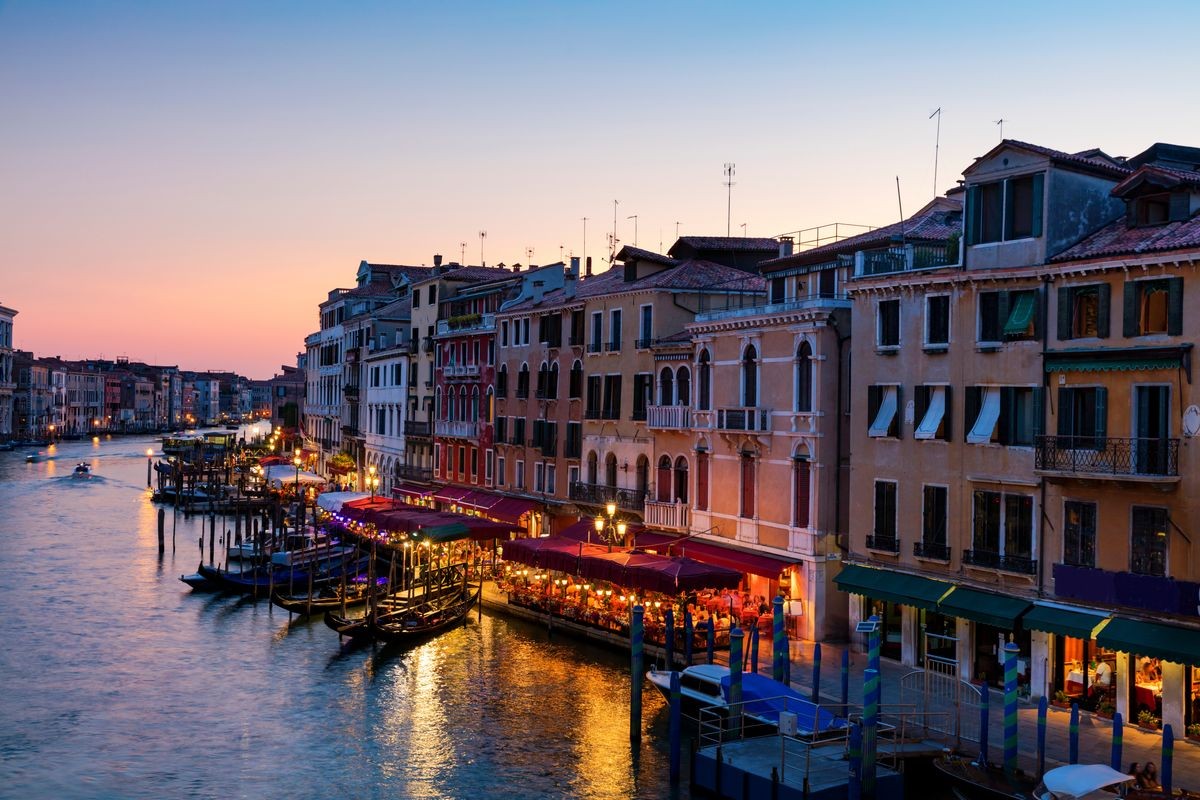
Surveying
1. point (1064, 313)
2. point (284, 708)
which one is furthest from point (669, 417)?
point (1064, 313)

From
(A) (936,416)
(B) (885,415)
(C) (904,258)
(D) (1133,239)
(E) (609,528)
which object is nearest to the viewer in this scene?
(D) (1133,239)

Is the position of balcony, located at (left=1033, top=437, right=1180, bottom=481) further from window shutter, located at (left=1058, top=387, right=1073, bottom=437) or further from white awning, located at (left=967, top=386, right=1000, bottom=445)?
white awning, located at (left=967, top=386, right=1000, bottom=445)

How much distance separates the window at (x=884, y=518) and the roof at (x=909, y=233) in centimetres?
621

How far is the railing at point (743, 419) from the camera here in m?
34.8

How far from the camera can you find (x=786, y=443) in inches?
1345

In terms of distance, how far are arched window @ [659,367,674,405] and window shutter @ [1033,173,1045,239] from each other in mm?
15526

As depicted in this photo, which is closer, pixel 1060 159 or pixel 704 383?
pixel 1060 159

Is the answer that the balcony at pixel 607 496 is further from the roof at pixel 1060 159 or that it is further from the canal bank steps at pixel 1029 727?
the roof at pixel 1060 159

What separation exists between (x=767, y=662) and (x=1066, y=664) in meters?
7.34

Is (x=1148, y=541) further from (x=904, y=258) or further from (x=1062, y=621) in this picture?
(x=904, y=258)

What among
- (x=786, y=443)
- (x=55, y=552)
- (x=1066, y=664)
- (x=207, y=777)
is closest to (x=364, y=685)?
(x=207, y=777)

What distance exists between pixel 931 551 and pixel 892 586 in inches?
50.1

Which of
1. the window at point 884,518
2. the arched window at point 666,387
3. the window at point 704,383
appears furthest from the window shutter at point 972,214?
the arched window at point 666,387

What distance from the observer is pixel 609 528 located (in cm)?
4022
